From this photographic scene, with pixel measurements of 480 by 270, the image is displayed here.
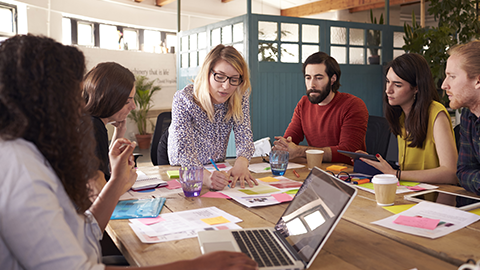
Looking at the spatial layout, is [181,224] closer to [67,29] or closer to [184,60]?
[184,60]

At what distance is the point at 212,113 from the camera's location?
2.23 m

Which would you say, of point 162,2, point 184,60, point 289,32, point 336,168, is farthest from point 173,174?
point 162,2

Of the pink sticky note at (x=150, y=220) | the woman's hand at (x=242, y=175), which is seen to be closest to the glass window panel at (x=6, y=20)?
the woman's hand at (x=242, y=175)

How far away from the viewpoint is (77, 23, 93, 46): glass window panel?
7168 millimetres

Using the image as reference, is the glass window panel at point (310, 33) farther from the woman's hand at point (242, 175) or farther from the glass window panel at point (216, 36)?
the woman's hand at point (242, 175)

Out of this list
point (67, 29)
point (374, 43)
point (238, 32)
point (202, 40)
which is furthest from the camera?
point (67, 29)

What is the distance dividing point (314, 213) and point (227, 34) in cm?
433

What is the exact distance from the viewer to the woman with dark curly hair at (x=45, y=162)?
26.7 inches

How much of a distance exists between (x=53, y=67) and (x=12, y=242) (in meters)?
0.35

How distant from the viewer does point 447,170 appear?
5.87 ft

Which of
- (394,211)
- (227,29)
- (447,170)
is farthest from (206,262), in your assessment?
(227,29)

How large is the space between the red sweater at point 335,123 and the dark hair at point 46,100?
1953mm

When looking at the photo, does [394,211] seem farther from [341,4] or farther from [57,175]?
[341,4]

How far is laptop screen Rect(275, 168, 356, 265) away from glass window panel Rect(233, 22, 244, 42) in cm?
389
